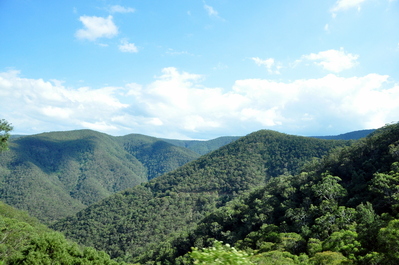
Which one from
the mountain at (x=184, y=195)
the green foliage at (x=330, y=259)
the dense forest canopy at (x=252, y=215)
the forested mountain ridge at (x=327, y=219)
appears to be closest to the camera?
the green foliage at (x=330, y=259)

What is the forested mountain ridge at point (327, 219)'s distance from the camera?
30.6m

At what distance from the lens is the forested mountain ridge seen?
30.6 metres

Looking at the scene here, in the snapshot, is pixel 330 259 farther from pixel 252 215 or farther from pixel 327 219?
pixel 252 215

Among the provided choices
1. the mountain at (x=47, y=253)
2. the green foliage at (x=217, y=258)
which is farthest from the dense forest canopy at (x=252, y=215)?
the mountain at (x=47, y=253)

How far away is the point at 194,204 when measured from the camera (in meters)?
128

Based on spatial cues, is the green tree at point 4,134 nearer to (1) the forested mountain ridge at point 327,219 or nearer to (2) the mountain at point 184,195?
(1) the forested mountain ridge at point 327,219

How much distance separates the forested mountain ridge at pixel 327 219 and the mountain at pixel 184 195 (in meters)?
37.9

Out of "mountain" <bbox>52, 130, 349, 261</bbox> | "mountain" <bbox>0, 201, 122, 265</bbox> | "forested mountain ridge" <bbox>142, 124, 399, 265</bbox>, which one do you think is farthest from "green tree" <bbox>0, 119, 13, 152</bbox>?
"mountain" <bbox>52, 130, 349, 261</bbox>

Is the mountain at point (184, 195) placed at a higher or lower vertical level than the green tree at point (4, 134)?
lower

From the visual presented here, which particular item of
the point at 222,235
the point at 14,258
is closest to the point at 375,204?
the point at 222,235

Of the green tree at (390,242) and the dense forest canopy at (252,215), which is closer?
the green tree at (390,242)

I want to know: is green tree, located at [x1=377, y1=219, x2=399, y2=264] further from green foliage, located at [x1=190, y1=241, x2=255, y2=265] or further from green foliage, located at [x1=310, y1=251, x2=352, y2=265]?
green foliage, located at [x1=190, y1=241, x2=255, y2=265]

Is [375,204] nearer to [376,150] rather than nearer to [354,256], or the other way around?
[354,256]

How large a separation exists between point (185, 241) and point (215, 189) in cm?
6617
